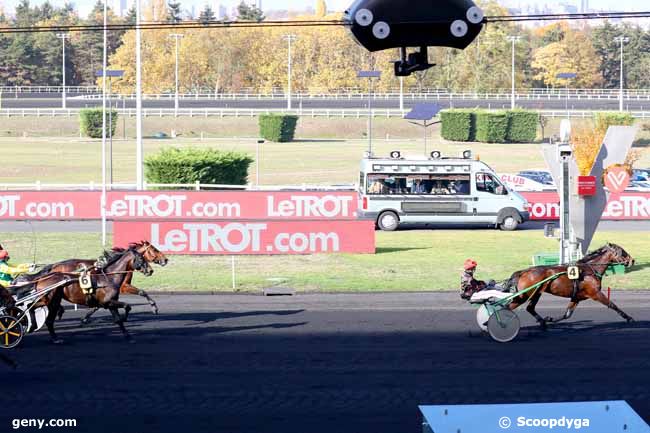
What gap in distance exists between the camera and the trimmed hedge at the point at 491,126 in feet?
236

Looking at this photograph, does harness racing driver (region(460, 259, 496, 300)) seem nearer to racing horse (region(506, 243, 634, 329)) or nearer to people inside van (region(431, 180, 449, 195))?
racing horse (region(506, 243, 634, 329))

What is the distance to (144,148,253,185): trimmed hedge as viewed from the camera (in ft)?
128

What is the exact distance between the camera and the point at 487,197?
3278 cm

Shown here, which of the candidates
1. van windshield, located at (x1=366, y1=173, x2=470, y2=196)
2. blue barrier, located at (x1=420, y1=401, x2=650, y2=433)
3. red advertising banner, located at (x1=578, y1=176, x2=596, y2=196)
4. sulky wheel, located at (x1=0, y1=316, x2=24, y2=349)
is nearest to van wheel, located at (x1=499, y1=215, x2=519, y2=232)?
van windshield, located at (x1=366, y1=173, x2=470, y2=196)

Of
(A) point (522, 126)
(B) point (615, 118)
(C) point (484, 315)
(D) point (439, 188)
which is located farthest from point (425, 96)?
(C) point (484, 315)

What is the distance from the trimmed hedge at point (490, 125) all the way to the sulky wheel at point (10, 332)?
58.8 m

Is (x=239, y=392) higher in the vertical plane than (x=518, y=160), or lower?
lower

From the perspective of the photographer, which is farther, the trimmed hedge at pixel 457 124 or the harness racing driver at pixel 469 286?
the trimmed hedge at pixel 457 124

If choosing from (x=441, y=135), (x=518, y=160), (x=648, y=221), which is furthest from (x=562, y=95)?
(x=648, y=221)

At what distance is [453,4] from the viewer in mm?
10320

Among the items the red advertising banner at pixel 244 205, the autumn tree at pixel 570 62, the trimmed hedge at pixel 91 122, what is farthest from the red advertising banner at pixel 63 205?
the autumn tree at pixel 570 62

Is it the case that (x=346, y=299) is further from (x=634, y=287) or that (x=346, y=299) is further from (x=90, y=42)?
(x=90, y=42)

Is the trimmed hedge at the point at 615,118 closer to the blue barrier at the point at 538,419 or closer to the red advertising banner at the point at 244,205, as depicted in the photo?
the red advertising banner at the point at 244,205

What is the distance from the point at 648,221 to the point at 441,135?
3792 centimetres
